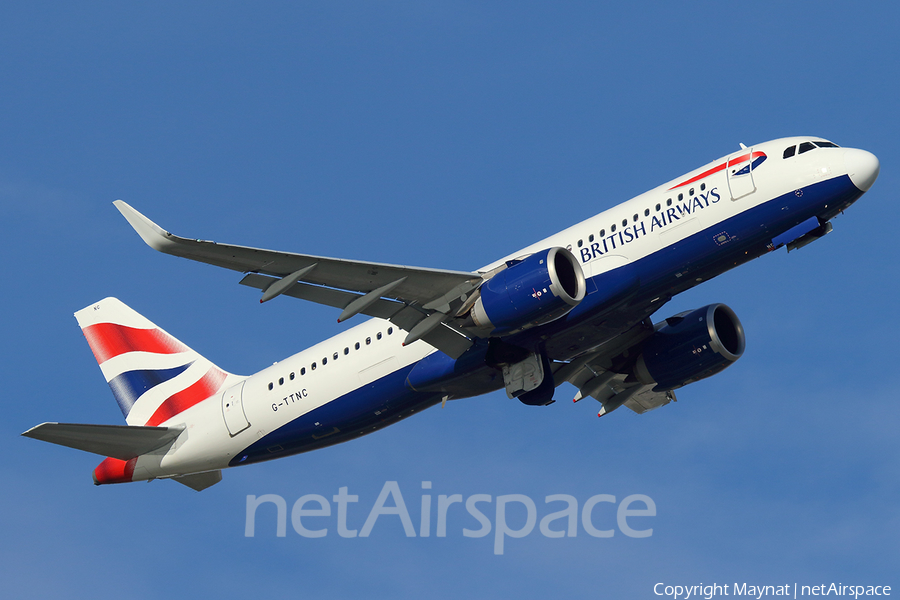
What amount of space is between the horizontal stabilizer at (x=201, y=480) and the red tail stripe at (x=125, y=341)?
462 cm

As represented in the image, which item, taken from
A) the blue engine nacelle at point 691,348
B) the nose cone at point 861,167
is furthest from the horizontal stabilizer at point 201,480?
the nose cone at point 861,167

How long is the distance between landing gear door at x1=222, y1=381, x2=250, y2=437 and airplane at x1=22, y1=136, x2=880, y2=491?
0.04 meters

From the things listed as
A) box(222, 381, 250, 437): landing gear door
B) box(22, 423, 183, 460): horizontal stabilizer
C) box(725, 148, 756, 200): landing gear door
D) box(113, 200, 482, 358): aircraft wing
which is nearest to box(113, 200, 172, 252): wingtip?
box(113, 200, 482, 358): aircraft wing

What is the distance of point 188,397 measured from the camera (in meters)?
37.2

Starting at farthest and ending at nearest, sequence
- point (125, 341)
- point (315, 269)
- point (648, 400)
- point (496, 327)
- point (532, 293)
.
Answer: point (125, 341)
point (648, 400)
point (496, 327)
point (532, 293)
point (315, 269)

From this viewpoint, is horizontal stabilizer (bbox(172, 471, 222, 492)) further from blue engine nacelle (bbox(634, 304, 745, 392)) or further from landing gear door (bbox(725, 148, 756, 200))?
landing gear door (bbox(725, 148, 756, 200))

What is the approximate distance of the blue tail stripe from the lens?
3809 centimetres

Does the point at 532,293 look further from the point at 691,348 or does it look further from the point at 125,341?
the point at 125,341

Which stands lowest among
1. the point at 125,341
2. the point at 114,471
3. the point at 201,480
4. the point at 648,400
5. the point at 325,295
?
the point at 114,471

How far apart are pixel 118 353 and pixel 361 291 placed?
1305 centimetres

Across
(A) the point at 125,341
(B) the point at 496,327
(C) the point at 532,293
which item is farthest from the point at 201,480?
(C) the point at 532,293

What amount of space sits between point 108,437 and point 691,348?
1811 cm

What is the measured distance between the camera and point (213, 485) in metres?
37.2

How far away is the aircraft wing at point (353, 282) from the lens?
26.9 metres
